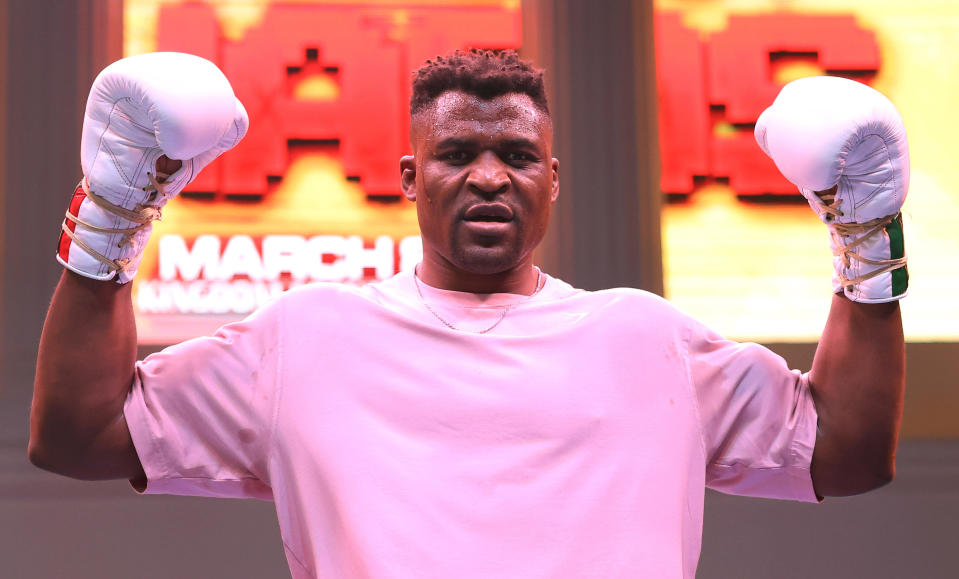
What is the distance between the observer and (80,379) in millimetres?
1234

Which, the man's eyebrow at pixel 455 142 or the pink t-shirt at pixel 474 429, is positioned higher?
the man's eyebrow at pixel 455 142

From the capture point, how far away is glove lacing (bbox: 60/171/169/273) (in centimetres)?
123

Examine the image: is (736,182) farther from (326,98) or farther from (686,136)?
(326,98)

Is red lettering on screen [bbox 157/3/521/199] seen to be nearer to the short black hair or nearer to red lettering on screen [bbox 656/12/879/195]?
red lettering on screen [bbox 656/12/879/195]

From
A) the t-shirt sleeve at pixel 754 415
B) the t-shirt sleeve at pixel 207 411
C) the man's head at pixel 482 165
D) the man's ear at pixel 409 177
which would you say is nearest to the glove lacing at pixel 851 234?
the t-shirt sleeve at pixel 754 415

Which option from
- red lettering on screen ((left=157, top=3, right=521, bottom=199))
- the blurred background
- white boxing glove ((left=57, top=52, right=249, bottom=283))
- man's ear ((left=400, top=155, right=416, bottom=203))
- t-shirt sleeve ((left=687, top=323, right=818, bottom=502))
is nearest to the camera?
white boxing glove ((left=57, top=52, right=249, bottom=283))

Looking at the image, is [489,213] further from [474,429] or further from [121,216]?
[121,216]

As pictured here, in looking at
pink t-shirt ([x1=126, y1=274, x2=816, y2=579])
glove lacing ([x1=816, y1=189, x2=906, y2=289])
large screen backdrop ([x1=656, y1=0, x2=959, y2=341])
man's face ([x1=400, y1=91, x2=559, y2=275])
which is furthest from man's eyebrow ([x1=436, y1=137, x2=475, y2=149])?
large screen backdrop ([x1=656, y1=0, x2=959, y2=341])

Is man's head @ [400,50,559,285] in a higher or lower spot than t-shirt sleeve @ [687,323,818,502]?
higher

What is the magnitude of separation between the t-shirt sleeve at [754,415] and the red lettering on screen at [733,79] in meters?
1.34

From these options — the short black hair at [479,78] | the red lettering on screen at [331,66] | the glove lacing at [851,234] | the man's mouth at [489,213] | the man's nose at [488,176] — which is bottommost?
the glove lacing at [851,234]

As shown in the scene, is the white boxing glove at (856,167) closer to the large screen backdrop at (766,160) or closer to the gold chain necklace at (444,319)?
the gold chain necklace at (444,319)

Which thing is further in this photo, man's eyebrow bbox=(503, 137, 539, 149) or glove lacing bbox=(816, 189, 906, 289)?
man's eyebrow bbox=(503, 137, 539, 149)

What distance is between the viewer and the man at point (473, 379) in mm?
1238
